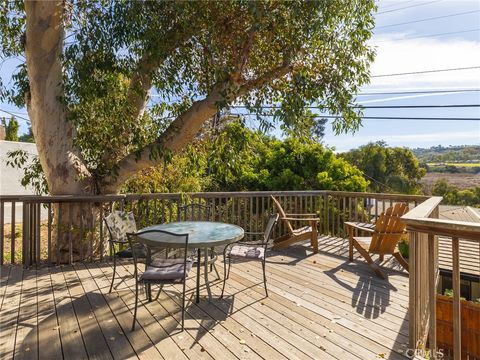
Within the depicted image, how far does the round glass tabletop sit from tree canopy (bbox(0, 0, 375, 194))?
1400 mm

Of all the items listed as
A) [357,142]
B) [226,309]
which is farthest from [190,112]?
[357,142]

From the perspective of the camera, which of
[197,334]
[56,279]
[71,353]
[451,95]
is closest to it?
[71,353]

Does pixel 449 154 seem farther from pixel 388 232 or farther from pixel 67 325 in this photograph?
pixel 67 325

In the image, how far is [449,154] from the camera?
34094 mm

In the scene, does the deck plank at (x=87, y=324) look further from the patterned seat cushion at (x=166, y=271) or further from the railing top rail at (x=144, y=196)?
the railing top rail at (x=144, y=196)

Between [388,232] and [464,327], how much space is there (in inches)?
51.2

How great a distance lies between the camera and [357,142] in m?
36.6

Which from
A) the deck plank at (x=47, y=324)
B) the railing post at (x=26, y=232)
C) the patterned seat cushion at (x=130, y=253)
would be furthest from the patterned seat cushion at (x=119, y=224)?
the railing post at (x=26, y=232)

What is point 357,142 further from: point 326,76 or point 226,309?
point 226,309

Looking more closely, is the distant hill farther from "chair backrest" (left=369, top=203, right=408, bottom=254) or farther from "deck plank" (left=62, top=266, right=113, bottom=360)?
"deck plank" (left=62, top=266, right=113, bottom=360)

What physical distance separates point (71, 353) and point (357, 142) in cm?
3743

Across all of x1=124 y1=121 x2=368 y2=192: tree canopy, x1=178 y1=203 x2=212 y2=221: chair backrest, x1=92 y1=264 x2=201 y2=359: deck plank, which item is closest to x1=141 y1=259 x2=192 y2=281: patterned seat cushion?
x1=92 y1=264 x2=201 y2=359: deck plank

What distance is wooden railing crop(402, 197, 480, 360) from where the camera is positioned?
1972mm

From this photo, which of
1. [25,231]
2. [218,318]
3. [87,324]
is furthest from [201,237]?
[25,231]
